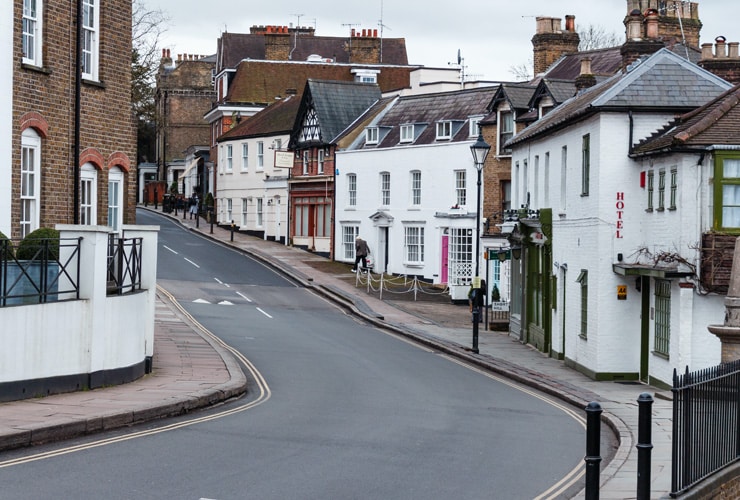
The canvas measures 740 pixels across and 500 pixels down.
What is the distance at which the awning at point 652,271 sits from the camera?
2348cm

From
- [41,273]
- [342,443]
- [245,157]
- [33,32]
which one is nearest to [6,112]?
[33,32]

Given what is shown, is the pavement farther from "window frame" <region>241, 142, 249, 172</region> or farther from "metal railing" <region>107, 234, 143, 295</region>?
"window frame" <region>241, 142, 249, 172</region>

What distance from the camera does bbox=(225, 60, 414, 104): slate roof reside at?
82312 mm

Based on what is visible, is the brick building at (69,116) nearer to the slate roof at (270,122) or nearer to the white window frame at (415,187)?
the white window frame at (415,187)

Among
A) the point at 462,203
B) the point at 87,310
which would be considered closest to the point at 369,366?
the point at 87,310

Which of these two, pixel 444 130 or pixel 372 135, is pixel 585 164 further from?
pixel 372 135

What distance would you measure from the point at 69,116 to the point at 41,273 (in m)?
7.94

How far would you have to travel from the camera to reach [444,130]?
56.3m

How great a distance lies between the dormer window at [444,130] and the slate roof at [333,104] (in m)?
9.01

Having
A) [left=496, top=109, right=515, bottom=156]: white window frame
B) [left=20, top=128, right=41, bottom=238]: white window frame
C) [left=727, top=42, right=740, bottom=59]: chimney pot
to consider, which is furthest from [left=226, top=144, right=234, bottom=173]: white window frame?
[left=20, top=128, right=41, bottom=238]: white window frame

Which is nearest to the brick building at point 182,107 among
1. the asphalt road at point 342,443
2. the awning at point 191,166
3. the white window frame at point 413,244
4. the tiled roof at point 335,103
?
the awning at point 191,166

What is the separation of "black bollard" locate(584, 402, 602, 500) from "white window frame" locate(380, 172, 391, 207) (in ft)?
160

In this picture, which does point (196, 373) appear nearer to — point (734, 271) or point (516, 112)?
point (734, 271)

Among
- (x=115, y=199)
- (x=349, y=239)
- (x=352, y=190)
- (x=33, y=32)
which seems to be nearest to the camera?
(x=33, y=32)
